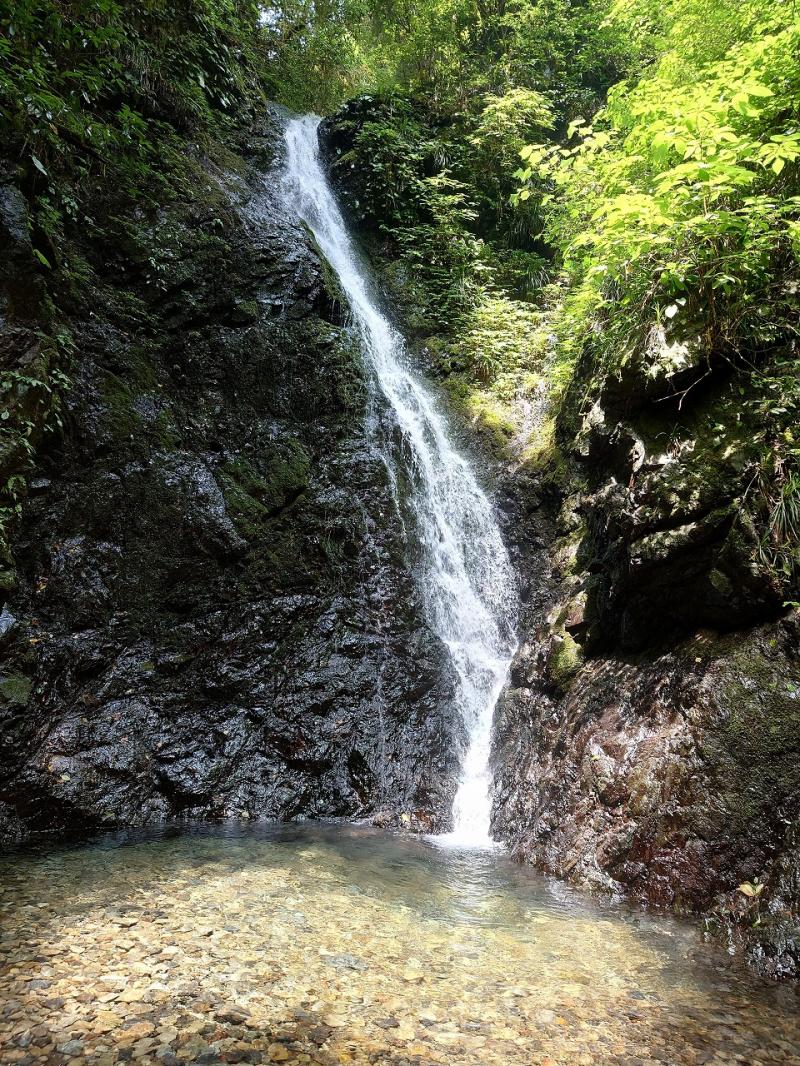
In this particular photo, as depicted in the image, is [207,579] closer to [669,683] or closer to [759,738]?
[669,683]

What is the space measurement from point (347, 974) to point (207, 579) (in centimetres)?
455

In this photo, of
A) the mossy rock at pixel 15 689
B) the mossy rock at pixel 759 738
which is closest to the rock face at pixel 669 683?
the mossy rock at pixel 759 738

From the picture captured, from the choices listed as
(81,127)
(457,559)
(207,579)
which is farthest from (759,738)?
(81,127)

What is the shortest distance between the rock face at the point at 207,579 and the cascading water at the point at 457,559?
34cm

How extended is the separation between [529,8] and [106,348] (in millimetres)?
15266

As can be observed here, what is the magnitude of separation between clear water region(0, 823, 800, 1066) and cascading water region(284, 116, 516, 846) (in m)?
1.97

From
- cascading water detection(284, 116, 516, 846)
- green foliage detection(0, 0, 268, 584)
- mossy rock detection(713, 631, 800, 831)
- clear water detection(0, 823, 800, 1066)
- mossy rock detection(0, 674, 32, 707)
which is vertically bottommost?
clear water detection(0, 823, 800, 1066)

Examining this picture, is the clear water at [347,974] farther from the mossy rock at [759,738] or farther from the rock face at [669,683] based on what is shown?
the mossy rock at [759,738]

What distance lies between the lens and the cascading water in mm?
6574

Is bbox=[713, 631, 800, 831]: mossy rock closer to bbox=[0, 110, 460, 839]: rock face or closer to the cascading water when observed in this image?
the cascading water

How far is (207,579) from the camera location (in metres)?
6.69

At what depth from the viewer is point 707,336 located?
482cm

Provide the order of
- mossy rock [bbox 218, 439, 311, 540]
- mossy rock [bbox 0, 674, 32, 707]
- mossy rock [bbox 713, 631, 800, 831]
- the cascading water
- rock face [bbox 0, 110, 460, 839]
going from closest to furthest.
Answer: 1. mossy rock [bbox 713, 631, 800, 831]
2. mossy rock [bbox 0, 674, 32, 707]
3. rock face [bbox 0, 110, 460, 839]
4. the cascading water
5. mossy rock [bbox 218, 439, 311, 540]

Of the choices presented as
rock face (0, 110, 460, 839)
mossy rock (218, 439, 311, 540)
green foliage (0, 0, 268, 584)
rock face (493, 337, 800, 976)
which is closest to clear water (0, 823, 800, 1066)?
rock face (493, 337, 800, 976)
